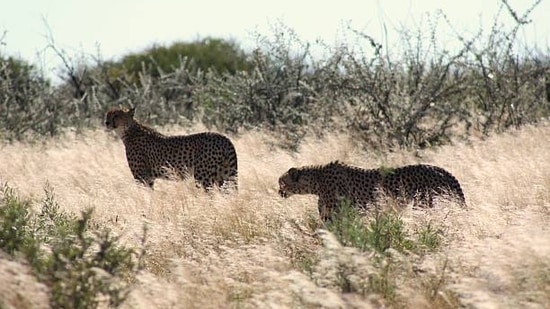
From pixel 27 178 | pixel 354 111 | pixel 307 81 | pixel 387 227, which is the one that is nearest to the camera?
pixel 387 227

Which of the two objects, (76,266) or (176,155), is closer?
(76,266)

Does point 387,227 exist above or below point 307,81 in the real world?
below

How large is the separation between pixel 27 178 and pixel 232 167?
2.35 metres

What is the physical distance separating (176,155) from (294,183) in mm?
2126

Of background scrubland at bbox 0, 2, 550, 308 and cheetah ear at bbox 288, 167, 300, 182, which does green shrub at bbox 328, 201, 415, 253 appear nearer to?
background scrubland at bbox 0, 2, 550, 308

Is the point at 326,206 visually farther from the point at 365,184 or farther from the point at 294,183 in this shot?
the point at 294,183

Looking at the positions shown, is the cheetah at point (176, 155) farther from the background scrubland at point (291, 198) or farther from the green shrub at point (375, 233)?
the green shrub at point (375, 233)

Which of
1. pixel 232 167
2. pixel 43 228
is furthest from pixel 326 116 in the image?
pixel 43 228

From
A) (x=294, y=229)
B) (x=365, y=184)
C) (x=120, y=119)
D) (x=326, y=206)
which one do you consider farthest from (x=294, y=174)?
(x=120, y=119)

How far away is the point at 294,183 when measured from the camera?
8.02 meters

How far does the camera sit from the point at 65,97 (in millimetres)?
18688

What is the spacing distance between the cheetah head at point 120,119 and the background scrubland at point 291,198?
0.48 meters

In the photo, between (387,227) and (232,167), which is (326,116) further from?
(387,227)

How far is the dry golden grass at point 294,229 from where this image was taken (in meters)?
4.92
